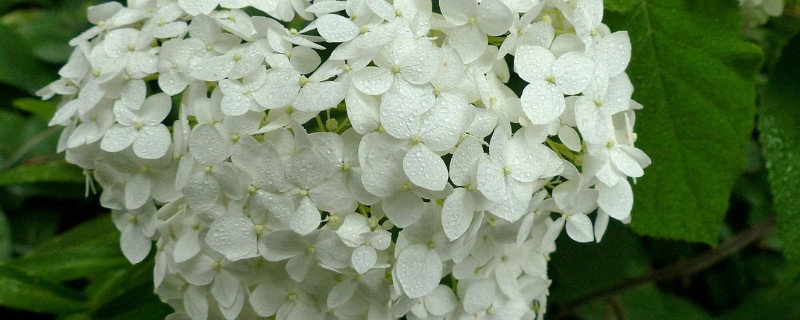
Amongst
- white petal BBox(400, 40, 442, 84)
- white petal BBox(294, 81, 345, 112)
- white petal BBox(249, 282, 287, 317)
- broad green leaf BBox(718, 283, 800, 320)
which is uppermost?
white petal BBox(400, 40, 442, 84)

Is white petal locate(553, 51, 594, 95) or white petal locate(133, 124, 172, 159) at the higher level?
white petal locate(553, 51, 594, 95)

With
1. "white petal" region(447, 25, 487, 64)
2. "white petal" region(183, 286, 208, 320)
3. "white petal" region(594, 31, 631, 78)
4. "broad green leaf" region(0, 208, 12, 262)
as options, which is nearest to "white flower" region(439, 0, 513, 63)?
"white petal" region(447, 25, 487, 64)

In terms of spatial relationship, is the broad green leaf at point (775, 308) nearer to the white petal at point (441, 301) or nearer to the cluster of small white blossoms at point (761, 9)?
the cluster of small white blossoms at point (761, 9)

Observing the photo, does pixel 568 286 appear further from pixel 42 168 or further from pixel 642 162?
pixel 42 168

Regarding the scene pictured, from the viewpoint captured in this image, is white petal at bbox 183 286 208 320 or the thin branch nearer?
white petal at bbox 183 286 208 320

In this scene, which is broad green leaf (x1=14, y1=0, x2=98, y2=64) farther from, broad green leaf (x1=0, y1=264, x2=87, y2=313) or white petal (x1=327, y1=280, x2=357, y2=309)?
white petal (x1=327, y1=280, x2=357, y2=309)

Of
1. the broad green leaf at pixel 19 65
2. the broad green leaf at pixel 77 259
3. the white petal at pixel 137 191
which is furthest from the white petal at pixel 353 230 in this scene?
the broad green leaf at pixel 19 65

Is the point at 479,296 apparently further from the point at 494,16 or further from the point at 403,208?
the point at 494,16
